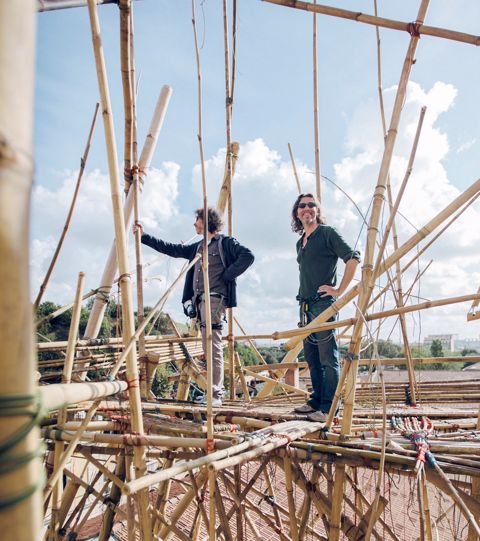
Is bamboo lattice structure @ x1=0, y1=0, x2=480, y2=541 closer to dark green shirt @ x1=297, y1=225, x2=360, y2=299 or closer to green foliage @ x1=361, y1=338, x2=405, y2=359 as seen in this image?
green foliage @ x1=361, y1=338, x2=405, y2=359

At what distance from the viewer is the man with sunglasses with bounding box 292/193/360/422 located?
2.41 metres

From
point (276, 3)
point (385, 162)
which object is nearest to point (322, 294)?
point (385, 162)

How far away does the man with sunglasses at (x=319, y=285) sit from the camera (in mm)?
2406

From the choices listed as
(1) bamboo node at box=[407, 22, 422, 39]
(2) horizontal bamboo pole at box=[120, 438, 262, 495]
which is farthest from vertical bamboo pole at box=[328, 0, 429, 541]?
(2) horizontal bamboo pole at box=[120, 438, 262, 495]

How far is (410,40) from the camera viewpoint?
156cm

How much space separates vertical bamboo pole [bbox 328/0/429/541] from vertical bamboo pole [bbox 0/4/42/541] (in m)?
1.29

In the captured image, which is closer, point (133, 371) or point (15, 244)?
point (15, 244)

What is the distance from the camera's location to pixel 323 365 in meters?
2.47

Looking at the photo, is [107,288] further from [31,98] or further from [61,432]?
[31,98]

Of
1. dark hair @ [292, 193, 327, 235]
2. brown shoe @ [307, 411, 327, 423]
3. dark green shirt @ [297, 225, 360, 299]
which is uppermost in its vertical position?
dark hair @ [292, 193, 327, 235]

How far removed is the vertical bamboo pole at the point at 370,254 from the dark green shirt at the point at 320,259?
2.86ft

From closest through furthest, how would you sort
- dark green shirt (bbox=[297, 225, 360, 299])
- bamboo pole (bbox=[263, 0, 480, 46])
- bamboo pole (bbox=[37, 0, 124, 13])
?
bamboo pole (bbox=[37, 0, 124, 13]) → bamboo pole (bbox=[263, 0, 480, 46]) → dark green shirt (bbox=[297, 225, 360, 299])

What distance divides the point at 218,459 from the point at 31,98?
3.65ft

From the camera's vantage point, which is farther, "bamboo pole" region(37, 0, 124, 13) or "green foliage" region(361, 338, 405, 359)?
"green foliage" region(361, 338, 405, 359)
